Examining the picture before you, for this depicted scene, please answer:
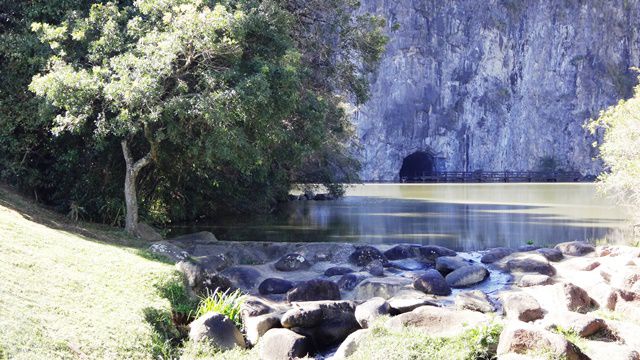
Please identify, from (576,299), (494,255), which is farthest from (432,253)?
(576,299)

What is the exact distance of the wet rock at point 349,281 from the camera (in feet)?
37.7

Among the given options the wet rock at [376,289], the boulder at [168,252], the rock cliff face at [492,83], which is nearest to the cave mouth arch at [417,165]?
the rock cliff face at [492,83]

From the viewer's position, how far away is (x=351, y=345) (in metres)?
7.38

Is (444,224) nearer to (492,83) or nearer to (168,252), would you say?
(168,252)

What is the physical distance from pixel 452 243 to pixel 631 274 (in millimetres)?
7383

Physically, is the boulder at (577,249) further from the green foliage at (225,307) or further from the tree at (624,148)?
the green foliage at (225,307)

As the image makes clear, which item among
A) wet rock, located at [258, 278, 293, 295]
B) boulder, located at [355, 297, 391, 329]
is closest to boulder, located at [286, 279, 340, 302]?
wet rock, located at [258, 278, 293, 295]

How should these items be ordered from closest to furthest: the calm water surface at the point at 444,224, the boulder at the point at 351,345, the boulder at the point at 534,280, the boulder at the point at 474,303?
the boulder at the point at 351,345 < the boulder at the point at 474,303 < the boulder at the point at 534,280 < the calm water surface at the point at 444,224

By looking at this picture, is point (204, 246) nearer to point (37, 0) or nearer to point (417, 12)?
point (37, 0)

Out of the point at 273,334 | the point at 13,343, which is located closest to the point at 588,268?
the point at 273,334

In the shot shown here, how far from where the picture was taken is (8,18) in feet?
49.5

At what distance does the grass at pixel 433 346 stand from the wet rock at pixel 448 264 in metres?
5.98

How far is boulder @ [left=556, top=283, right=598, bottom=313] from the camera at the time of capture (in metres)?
9.32

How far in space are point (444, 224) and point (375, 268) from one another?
9338mm
